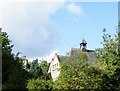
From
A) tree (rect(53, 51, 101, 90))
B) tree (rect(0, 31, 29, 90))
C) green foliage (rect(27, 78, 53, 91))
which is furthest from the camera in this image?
tree (rect(0, 31, 29, 90))

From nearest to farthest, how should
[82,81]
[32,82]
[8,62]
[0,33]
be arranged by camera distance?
[82,81] < [32,82] < [8,62] < [0,33]

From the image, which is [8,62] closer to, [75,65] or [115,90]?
[75,65]

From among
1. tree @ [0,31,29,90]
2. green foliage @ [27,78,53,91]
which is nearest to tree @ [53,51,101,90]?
green foliage @ [27,78,53,91]

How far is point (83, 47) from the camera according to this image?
58.0 metres

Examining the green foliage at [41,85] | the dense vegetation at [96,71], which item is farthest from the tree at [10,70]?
the dense vegetation at [96,71]

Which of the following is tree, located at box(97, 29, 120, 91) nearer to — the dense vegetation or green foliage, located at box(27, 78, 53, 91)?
the dense vegetation

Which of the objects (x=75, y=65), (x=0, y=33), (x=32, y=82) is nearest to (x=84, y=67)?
(x=75, y=65)

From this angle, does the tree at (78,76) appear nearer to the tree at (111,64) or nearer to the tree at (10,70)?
the tree at (111,64)

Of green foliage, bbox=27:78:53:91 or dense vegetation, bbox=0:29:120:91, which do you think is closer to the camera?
dense vegetation, bbox=0:29:120:91

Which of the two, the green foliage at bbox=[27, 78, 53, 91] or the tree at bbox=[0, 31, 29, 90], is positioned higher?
the tree at bbox=[0, 31, 29, 90]

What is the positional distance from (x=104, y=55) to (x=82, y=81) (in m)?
2.75

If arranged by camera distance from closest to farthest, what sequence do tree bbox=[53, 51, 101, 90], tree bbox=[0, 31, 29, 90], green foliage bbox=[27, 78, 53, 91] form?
tree bbox=[53, 51, 101, 90], green foliage bbox=[27, 78, 53, 91], tree bbox=[0, 31, 29, 90]

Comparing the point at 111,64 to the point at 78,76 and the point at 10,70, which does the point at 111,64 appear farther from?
the point at 10,70

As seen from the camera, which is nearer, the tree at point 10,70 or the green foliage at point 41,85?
the green foliage at point 41,85
